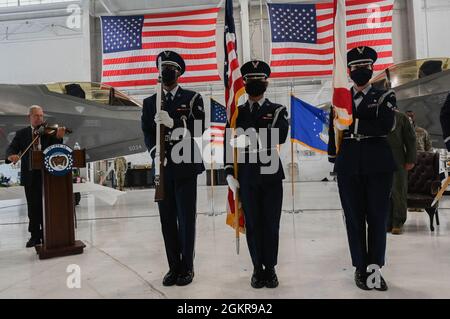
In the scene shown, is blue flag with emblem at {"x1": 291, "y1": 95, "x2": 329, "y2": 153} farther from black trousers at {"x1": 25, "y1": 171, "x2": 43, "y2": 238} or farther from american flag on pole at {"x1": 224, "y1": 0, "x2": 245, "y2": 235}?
black trousers at {"x1": 25, "y1": 171, "x2": 43, "y2": 238}

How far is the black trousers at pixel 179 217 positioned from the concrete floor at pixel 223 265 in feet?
0.63

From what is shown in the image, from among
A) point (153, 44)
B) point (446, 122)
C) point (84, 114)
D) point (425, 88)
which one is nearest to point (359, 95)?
point (446, 122)

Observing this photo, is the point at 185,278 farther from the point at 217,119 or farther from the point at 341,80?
the point at 217,119

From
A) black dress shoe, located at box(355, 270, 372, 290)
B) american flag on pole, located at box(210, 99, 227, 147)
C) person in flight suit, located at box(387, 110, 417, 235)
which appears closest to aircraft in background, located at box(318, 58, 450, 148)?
person in flight suit, located at box(387, 110, 417, 235)

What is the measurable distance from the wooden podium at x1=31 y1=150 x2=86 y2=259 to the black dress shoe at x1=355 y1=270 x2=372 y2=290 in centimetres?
241

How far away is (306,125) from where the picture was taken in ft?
17.3

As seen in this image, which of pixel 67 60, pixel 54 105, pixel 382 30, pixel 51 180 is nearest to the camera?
pixel 51 180

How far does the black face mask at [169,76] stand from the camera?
2.22m

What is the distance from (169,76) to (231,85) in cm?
43

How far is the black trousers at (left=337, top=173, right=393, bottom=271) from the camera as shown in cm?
206

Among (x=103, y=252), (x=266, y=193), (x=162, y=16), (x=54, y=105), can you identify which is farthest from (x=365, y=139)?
(x=162, y=16)
